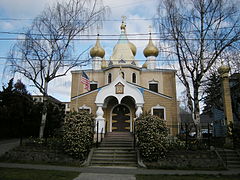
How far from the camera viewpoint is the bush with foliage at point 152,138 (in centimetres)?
1087

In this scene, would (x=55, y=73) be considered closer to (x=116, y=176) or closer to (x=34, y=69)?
(x=34, y=69)

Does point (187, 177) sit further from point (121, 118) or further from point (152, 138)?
point (121, 118)

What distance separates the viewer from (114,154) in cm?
1197

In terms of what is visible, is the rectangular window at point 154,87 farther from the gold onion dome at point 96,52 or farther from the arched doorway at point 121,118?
the gold onion dome at point 96,52

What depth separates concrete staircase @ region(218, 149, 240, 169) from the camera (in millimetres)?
10889

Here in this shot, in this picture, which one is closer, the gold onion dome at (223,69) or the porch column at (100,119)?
the gold onion dome at (223,69)


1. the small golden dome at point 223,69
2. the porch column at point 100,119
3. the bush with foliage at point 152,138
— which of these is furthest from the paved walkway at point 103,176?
the small golden dome at point 223,69

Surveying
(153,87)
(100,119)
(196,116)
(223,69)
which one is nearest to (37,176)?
(100,119)

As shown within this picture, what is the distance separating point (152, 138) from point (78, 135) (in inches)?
169

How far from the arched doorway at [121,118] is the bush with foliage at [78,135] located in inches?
277

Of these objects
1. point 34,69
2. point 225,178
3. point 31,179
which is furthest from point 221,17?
point 31,179

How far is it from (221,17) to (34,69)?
13.8 m

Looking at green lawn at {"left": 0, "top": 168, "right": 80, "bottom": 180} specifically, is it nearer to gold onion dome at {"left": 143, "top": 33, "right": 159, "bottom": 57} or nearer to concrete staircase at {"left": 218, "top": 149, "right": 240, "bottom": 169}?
concrete staircase at {"left": 218, "top": 149, "right": 240, "bottom": 169}

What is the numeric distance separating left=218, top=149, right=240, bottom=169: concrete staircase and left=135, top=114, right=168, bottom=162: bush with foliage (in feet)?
12.1
